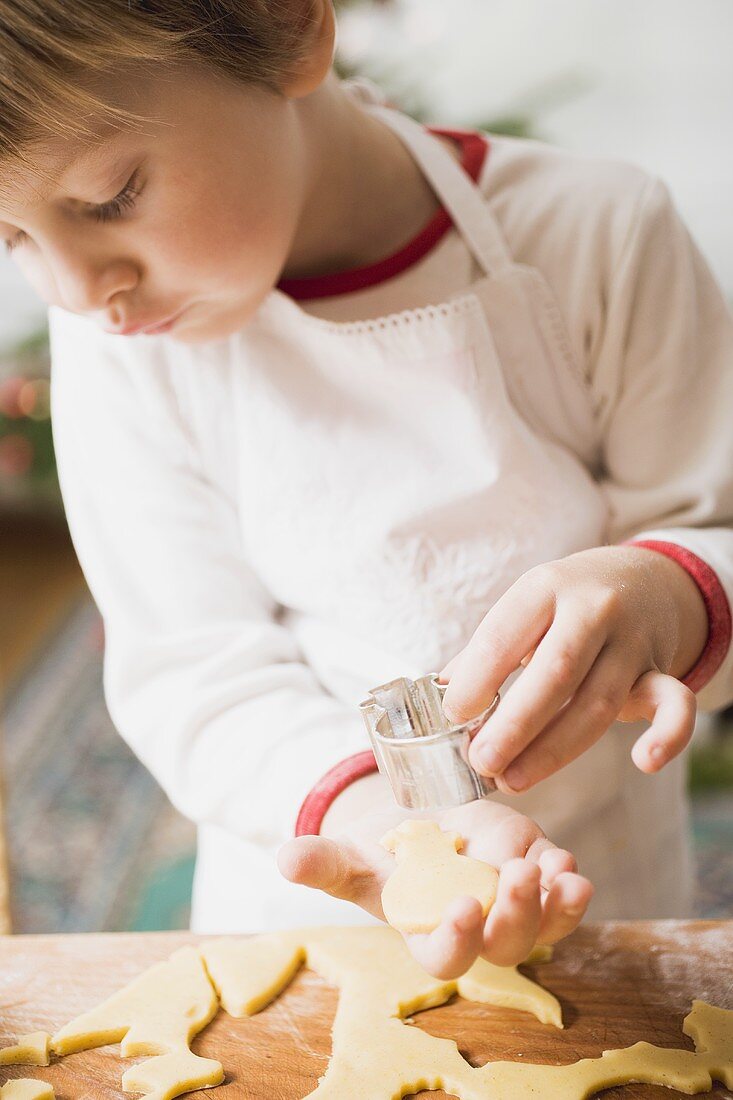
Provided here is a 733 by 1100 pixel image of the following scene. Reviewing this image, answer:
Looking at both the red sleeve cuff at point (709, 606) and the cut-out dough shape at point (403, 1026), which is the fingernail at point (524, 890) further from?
the red sleeve cuff at point (709, 606)

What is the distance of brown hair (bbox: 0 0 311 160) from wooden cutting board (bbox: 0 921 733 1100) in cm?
49

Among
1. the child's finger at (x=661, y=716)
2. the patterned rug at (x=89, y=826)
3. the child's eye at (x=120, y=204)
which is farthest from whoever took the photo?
the patterned rug at (x=89, y=826)

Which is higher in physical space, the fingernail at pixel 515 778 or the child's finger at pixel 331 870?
the fingernail at pixel 515 778

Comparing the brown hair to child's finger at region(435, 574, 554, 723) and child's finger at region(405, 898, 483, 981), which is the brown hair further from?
child's finger at region(405, 898, 483, 981)

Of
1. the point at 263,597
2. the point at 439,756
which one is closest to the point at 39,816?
the point at 263,597

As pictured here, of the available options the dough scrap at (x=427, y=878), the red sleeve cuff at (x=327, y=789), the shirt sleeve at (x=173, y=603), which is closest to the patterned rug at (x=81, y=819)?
the shirt sleeve at (x=173, y=603)

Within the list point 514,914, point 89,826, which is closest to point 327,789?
point 514,914

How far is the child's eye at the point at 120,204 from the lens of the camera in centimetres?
60

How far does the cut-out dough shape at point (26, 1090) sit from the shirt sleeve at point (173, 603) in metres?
0.23

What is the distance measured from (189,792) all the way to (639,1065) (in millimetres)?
374

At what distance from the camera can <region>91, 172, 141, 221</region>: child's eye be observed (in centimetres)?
60

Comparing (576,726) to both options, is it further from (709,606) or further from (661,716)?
(709,606)

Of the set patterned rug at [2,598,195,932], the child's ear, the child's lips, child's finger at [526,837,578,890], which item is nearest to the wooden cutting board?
child's finger at [526,837,578,890]

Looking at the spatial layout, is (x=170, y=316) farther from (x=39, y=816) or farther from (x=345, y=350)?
(x=39, y=816)
